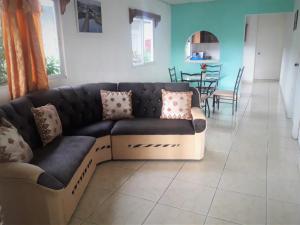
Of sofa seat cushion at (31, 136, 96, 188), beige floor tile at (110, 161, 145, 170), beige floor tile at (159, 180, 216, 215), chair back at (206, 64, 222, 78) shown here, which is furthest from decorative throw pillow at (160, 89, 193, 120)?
chair back at (206, 64, 222, 78)

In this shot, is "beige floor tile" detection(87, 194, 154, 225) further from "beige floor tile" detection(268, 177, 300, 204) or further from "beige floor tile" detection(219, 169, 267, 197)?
"beige floor tile" detection(268, 177, 300, 204)

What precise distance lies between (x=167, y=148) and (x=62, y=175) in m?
1.45

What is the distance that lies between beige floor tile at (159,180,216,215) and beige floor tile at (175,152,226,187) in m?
0.11

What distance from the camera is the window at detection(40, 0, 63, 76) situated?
3.23 metres

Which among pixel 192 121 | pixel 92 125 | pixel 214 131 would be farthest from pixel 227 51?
pixel 92 125

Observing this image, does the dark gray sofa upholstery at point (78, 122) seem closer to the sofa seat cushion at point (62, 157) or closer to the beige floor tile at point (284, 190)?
the sofa seat cushion at point (62, 157)

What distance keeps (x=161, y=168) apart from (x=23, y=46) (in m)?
2.06

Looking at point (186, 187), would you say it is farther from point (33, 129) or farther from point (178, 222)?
point (33, 129)

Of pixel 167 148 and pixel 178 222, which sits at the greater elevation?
pixel 167 148

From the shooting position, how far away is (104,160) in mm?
3127

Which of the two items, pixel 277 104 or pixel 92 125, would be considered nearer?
pixel 92 125

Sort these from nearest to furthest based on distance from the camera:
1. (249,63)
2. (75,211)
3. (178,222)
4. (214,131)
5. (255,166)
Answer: (178,222) → (75,211) → (255,166) → (214,131) → (249,63)

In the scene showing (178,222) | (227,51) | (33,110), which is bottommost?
(178,222)

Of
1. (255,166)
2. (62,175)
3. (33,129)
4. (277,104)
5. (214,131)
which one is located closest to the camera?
(62,175)
